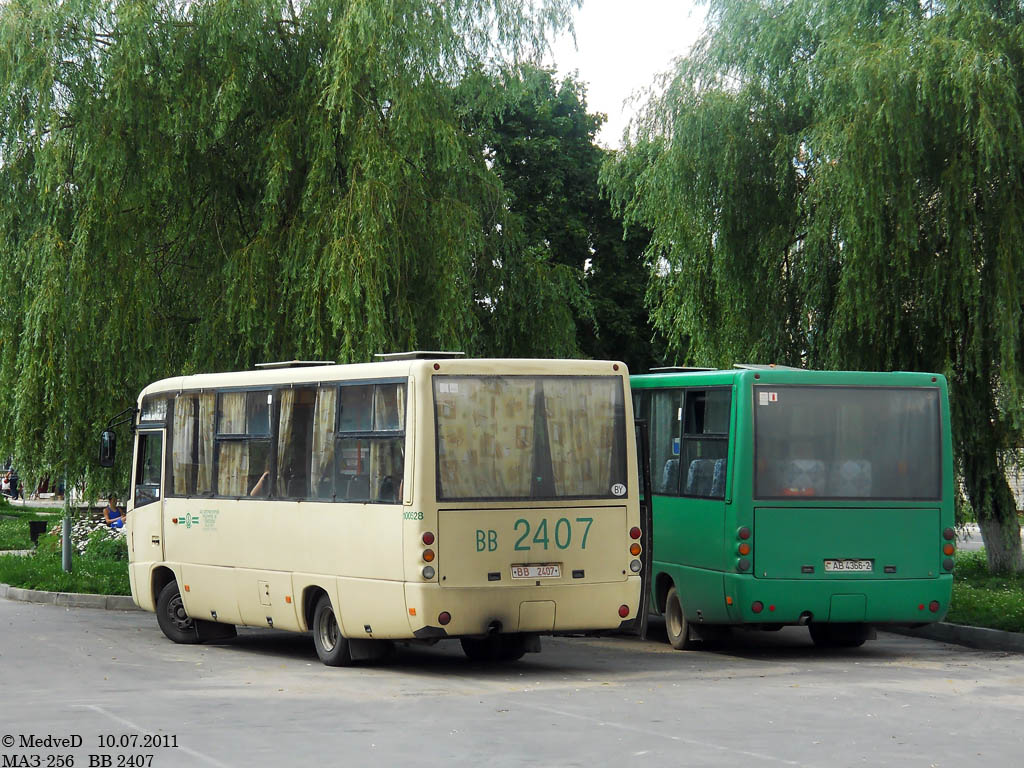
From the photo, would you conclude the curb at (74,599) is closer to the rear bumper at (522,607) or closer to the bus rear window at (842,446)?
the rear bumper at (522,607)

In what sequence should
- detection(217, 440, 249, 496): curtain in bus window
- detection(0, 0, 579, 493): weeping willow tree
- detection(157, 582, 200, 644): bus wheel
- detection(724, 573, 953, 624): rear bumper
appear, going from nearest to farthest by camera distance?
1. detection(724, 573, 953, 624): rear bumper
2. detection(217, 440, 249, 496): curtain in bus window
3. detection(157, 582, 200, 644): bus wheel
4. detection(0, 0, 579, 493): weeping willow tree

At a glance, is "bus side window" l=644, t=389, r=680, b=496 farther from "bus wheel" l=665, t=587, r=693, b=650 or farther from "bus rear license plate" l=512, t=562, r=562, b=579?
"bus rear license plate" l=512, t=562, r=562, b=579

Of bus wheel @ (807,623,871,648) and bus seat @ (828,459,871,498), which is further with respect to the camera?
bus wheel @ (807,623,871,648)

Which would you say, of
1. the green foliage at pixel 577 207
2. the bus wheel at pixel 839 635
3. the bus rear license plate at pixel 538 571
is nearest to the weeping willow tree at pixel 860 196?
the bus wheel at pixel 839 635

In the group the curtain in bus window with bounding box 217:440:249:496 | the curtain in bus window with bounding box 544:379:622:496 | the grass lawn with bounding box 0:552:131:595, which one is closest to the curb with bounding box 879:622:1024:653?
the curtain in bus window with bounding box 544:379:622:496

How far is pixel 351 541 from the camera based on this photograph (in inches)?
559

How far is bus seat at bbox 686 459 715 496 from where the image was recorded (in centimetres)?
1595

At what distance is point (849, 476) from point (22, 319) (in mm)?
10868

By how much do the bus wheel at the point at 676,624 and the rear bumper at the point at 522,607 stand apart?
2.54 meters

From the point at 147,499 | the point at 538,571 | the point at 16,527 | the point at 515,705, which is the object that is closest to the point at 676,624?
the point at 538,571

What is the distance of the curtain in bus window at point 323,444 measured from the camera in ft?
48.1

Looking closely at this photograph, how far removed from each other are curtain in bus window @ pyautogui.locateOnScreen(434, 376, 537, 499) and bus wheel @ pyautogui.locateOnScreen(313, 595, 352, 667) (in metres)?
1.92

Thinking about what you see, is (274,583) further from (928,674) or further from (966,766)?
(966,766)

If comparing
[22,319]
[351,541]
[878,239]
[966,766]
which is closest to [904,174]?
[878,239]
